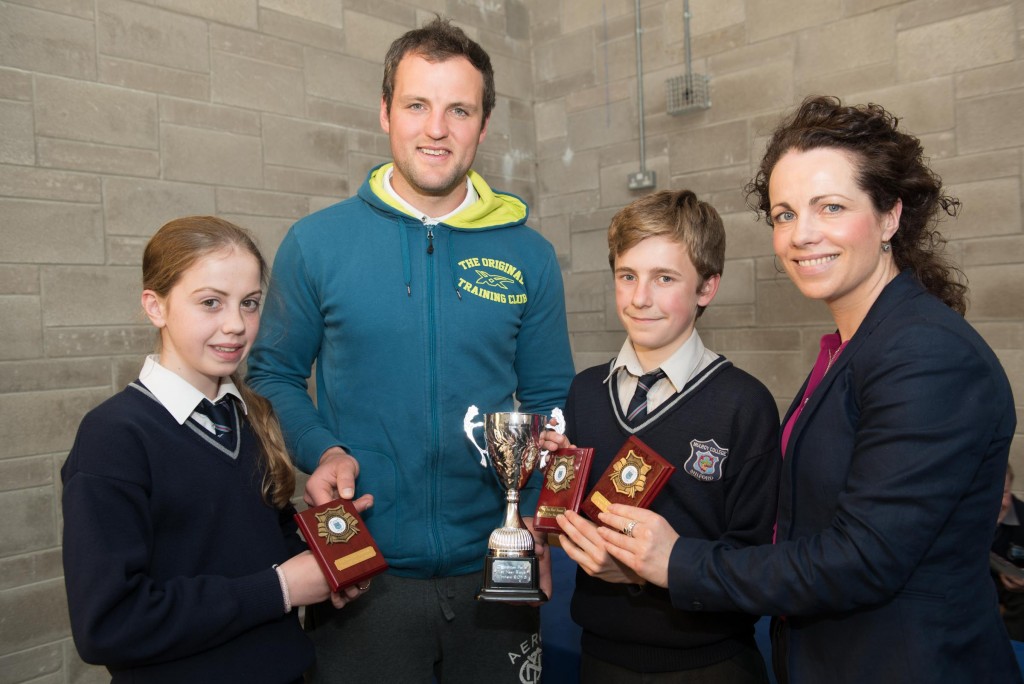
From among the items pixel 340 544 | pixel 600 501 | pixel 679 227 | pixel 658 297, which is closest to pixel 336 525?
pixel 340 544

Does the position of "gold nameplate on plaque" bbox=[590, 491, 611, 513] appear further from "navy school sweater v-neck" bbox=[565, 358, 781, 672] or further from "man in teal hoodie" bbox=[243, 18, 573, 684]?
"man in teal hoodie" bbox=[243, 18, 573, 684]

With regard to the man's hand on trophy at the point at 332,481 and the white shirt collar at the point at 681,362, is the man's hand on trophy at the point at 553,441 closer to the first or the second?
the white shirt collar at the point at 681,362

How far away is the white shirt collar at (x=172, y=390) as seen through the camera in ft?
4.67

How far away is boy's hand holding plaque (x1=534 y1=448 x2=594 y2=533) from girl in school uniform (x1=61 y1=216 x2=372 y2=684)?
1.14 feet

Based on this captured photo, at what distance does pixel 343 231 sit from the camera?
1.81 meters

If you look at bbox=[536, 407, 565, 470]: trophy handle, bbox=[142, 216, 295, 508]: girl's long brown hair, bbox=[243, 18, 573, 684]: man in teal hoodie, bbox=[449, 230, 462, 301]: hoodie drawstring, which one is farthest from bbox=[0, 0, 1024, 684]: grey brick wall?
bbox=[536, 407, 565, 470]: trophy handle

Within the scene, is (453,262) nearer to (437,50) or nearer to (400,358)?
(400,358)

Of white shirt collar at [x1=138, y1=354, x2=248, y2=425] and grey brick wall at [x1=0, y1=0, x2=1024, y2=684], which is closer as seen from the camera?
white shirt collar at [x1=138, y1=354, x2=248, y2=425]

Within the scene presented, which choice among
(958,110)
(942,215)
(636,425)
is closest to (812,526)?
(636,425)

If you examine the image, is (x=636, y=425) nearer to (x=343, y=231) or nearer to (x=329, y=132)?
(x=343, y=231)

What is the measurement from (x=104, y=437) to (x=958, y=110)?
3.12 meters

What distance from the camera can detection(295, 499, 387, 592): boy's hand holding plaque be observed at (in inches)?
57.5

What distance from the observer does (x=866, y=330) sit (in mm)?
1287

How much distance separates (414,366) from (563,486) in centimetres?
41
